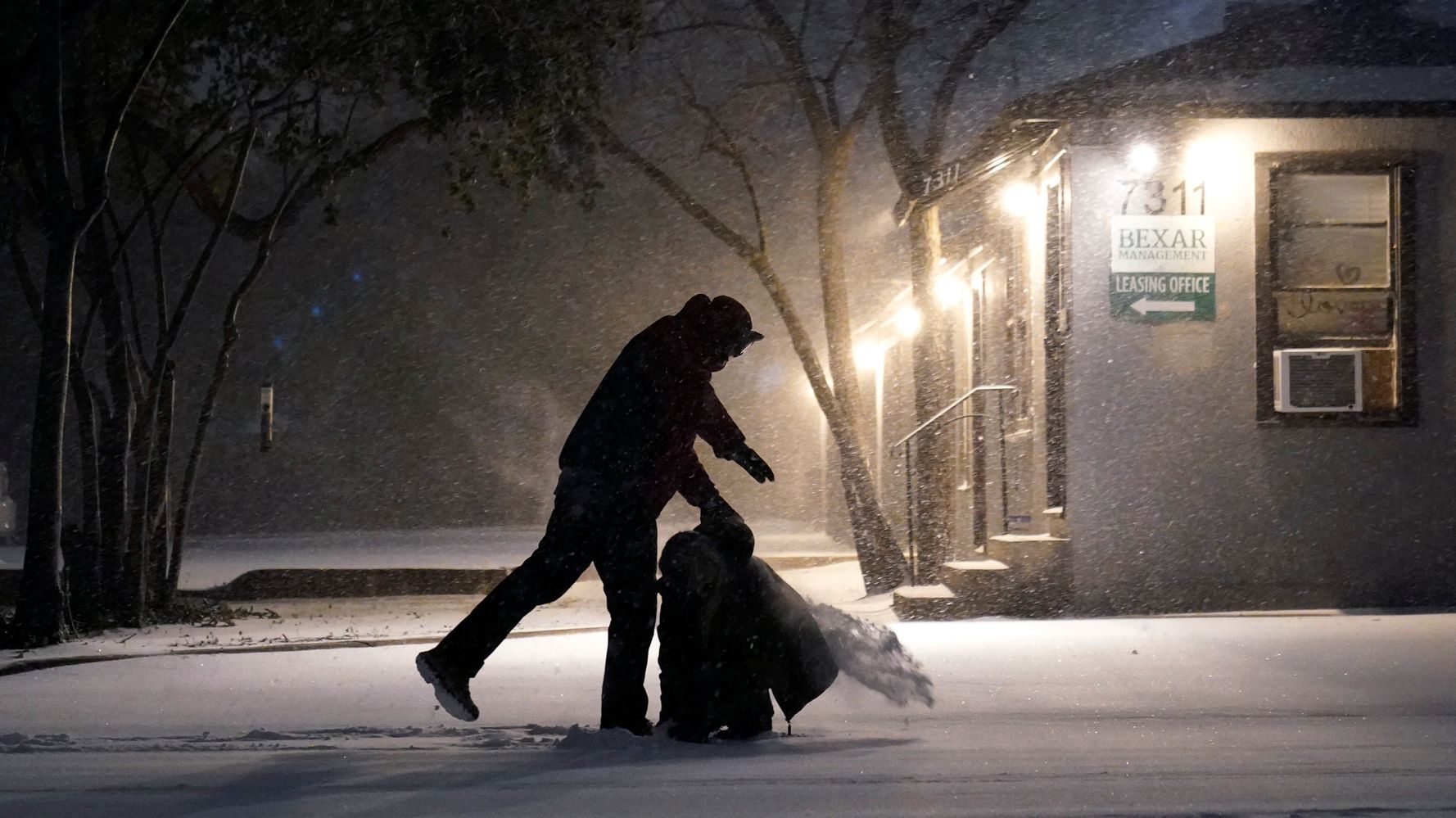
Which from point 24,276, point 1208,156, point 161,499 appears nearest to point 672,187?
point 161,499

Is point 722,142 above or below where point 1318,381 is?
above

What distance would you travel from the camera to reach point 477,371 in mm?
32750

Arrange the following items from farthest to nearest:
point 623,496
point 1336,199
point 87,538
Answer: point 87,538 → point 1336,199 → point 623,496

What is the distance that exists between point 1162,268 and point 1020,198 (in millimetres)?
2238

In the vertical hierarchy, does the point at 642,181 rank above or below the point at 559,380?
above

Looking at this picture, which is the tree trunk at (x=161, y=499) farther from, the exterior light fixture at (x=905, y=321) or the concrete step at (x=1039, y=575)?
the exterior light fixture at (x=905, y=321)

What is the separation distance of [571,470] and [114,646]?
20.7 feet

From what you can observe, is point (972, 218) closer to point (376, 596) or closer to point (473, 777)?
point (376, 596)

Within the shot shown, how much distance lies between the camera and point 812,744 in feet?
20.0

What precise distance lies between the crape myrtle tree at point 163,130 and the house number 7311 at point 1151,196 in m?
4.44

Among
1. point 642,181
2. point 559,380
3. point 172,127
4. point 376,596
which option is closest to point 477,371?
point 559,380

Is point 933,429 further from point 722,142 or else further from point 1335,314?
point 722,142

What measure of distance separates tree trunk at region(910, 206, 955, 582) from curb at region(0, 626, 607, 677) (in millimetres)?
3502

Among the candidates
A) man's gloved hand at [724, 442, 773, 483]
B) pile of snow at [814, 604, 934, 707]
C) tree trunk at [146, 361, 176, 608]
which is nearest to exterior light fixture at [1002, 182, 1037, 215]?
tree trunk at [146, 361, 176, 608]
